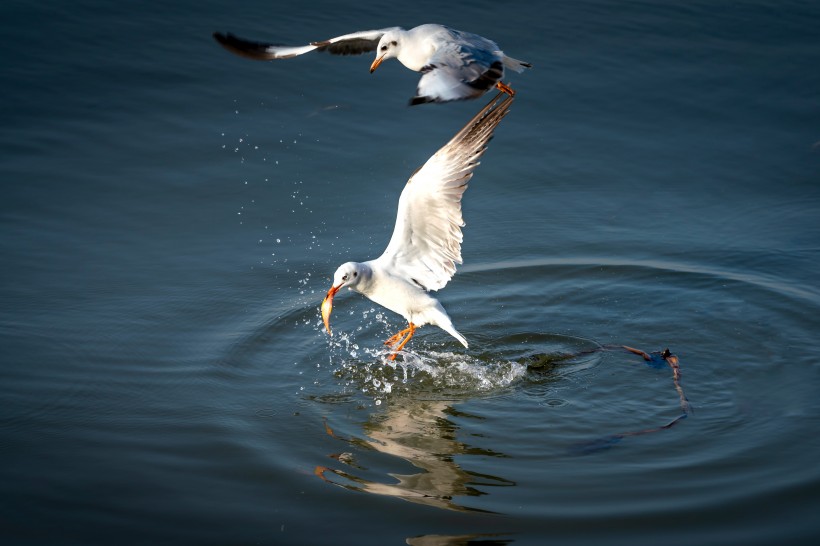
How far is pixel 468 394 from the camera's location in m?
6.39

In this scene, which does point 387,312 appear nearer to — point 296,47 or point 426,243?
point 426,243

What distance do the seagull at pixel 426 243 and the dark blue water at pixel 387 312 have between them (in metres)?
0.31

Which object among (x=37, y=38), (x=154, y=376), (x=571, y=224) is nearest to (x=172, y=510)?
(x=154, y=376)

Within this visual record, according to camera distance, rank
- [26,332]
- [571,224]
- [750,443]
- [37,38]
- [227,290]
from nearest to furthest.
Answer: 1. [750,443]
2. [26,332]
3. [227,290]
4. [571,224]
5. [37,38]

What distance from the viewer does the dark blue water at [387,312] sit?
519 cm

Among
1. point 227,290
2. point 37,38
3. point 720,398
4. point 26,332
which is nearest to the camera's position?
point 720,398

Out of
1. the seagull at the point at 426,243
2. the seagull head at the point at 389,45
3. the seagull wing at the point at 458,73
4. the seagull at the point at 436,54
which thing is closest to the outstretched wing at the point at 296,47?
the seagull at the point at 436,54

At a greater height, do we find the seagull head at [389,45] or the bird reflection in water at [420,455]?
the seagull head at [389,45]

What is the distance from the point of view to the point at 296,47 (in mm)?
7750

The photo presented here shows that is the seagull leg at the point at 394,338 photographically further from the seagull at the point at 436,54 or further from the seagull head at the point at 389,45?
the seagull head at the point at 389,45

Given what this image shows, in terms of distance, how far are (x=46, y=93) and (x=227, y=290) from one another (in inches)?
137

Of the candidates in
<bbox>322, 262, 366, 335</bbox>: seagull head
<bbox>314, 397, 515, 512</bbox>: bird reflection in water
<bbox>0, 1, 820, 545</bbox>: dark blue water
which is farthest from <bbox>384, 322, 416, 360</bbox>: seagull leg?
<bbox>314, 397, 515, 512</bbox>: bird reflection in water

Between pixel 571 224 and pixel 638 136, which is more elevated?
pixel 638 136

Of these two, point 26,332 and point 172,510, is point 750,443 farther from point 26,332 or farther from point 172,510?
point 26,332
